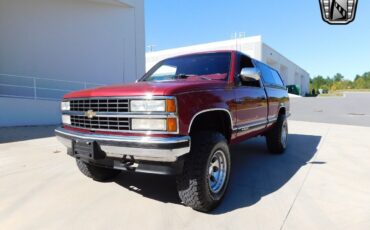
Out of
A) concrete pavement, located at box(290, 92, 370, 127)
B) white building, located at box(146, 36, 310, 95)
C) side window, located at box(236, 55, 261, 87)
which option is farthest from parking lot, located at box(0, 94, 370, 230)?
white building, located at box(146, 36, 310, 95)

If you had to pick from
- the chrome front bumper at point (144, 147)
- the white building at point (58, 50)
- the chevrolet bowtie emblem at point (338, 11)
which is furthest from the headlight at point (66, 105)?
the white building at point (58, 50)

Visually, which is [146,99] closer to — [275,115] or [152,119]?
[152,119]

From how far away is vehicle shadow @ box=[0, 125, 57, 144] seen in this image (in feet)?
24.8

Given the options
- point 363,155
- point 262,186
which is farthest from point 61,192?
point 363,155

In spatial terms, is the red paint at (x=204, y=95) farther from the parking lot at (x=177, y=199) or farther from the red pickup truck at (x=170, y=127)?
the parking lot at (x=177, y=199)

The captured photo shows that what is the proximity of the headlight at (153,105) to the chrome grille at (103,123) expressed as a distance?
17cm

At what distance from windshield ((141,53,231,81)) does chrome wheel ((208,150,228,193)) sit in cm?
111

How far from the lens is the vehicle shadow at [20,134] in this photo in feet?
24.8

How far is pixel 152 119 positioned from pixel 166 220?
1060mm

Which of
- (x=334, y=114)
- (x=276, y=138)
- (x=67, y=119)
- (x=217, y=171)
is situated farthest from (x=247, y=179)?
(x=334, y=114)

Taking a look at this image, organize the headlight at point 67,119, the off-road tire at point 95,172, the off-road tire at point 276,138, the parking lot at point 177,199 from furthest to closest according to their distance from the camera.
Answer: the off-road tire at point 276,138 → the off-road tire at point 95,172 → the headlight at point 67,119 → the parking lot at point 177,199

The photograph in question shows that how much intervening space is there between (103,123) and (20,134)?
20.4 ft

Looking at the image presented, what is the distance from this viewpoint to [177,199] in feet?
12.0

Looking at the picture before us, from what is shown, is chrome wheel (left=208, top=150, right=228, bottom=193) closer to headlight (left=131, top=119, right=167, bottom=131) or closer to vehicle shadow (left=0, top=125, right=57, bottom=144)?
headlight (left=131, top=119, right=167, bottom=131)
